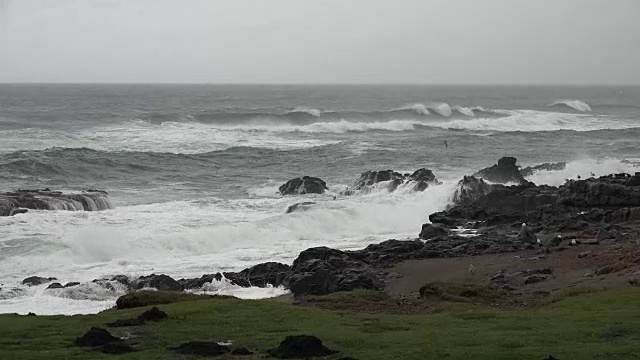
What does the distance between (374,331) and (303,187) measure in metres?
31.6

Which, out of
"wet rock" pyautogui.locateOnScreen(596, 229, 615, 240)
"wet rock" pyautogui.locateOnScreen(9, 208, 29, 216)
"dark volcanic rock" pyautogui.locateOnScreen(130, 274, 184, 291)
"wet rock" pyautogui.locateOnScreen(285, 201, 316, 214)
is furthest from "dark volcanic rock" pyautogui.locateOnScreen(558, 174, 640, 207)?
"wet rock" pyautogui.locateOnScreen(9, 208, 29, 216)

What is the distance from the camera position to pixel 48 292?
25094 millimetres

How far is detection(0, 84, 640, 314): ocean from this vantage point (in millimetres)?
30672

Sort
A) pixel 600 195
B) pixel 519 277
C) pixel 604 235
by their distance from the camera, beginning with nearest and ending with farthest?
pixel 519 277, pixel 604 235, pixel 600 195

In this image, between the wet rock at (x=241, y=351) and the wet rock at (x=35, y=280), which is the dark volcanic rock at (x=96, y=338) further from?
the wet rock at (x=35, y=280)

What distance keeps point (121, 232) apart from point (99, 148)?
119 ft

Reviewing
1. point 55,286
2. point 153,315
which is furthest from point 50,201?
point 153,315

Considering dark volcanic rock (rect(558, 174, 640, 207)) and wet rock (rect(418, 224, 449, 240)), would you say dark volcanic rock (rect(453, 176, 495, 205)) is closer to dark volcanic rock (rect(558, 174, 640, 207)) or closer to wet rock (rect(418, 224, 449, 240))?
dark volcanic rock (rect(558, 174, 640, 207))

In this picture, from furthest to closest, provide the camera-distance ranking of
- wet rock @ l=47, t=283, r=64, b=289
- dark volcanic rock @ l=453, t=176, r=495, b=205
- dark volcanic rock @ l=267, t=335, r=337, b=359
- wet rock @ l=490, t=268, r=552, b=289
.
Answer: dark volcanic rock @ l=453, t=176, r=495, b=205
wet rock @ l=47, t=283, r=64, b=289
wet rock @ l=490, t=268, r=552, b=289
dark volcanic rock @ l=267, t=335, r=337, b=359

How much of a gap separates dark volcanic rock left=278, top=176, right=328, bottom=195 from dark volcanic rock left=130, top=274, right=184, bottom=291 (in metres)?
22.3

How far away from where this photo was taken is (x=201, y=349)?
14664mm

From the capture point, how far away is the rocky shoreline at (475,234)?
85.5 feet

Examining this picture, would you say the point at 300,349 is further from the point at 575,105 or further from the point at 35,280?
the point at 575,105

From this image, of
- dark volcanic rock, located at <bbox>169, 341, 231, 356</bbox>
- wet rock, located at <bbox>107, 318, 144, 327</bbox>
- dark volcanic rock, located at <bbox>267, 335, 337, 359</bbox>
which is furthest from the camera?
wet rock, located at <bbox>107, 318, 144, 327</bbox>
